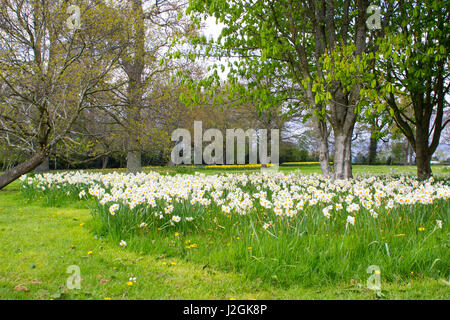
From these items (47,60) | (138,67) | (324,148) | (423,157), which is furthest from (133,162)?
(423,157)

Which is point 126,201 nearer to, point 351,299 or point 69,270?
point 69,270

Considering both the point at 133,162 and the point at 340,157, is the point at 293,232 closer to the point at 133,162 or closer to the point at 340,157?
the point at 340,157

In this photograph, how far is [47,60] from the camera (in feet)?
29.5

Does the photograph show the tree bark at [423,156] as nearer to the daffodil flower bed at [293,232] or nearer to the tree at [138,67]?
the daffodil flower bed at [293,232]

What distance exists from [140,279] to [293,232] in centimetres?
182

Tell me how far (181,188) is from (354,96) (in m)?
4.98

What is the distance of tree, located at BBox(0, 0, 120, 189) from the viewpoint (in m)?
8.05

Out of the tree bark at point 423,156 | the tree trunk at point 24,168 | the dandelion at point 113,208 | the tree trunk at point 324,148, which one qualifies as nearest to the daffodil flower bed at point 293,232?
the dandelion at point 113,208

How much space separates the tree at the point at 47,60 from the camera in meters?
8.05

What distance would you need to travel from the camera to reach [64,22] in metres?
8.38

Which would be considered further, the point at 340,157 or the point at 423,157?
the point at 423,157

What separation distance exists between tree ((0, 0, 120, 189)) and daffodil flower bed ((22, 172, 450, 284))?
421 cm

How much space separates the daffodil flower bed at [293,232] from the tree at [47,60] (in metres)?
4.21

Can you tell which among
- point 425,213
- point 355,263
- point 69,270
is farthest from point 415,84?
point 69,270
